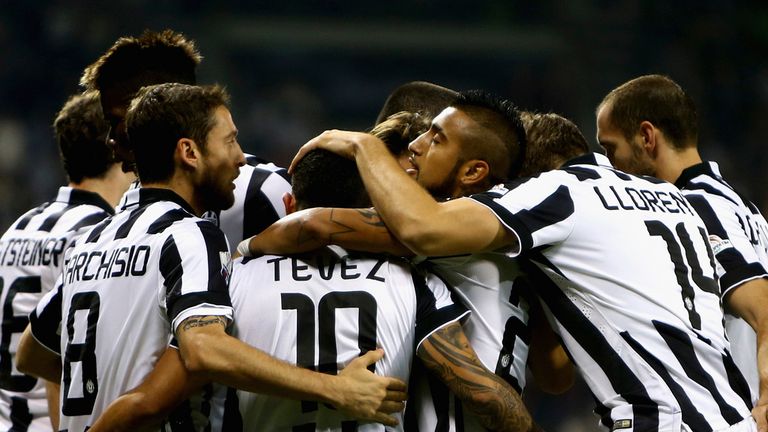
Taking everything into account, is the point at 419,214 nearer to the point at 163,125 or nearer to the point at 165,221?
the point at 165,221

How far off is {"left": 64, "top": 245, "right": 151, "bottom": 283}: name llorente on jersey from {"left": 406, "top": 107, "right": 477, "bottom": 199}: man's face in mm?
1063

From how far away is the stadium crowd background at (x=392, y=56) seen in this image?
44.0 feet

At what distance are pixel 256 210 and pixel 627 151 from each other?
1.66m

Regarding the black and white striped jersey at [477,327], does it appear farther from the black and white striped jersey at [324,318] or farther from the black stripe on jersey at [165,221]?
the black stripe on jersey at [165,221]

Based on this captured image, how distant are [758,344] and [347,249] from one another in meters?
1.67

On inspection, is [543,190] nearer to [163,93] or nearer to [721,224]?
[721,224]

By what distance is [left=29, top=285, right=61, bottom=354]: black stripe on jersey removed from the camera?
365 centimetres

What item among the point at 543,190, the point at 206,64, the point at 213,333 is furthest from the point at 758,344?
the point at 206,64

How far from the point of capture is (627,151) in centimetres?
434

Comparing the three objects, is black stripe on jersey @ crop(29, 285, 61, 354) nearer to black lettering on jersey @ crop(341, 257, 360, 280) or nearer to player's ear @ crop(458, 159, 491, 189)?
black lettering on jersey @ crop(341, 257, 360, 280)

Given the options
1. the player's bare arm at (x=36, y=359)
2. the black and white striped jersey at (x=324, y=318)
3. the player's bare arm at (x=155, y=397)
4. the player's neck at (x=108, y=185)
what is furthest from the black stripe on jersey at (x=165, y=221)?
the player's neck at (x=108, y=185)

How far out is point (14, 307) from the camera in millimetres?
4672

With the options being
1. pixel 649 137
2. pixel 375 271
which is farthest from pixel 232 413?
pixel 649 137

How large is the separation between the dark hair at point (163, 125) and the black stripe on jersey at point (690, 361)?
172 cm
